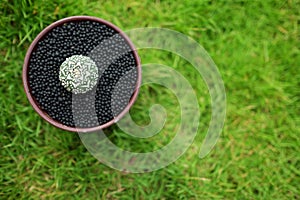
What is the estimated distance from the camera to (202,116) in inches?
57.0

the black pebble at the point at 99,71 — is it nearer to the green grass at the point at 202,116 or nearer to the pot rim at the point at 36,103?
the pot rim at the point at 36,103

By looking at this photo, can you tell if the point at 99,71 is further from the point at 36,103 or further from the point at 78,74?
the point at 36,103

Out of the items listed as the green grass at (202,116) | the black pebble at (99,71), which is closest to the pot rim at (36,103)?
the black pebble at (99,71)

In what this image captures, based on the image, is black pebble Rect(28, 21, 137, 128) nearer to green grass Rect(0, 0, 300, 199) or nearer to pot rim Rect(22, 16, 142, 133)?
pot rim Rect(22, 16, 142, 133)

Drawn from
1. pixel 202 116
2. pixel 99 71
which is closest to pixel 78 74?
pixel 99 71

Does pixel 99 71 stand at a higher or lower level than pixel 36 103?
higher

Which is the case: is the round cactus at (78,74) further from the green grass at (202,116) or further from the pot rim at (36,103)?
the green grass at (202,116)

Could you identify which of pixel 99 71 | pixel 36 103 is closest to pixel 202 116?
pixel 99 71

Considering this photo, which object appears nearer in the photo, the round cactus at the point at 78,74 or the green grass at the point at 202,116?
the round cactus at the point at 78,74

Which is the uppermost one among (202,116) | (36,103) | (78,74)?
(202,116)

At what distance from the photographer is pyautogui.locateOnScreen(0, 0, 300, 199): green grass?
140 centimetres

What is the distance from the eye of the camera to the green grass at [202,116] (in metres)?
1.40

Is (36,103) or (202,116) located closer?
(36,103)

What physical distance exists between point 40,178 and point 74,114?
1.05 feet
